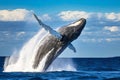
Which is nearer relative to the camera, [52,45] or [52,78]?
[52,78]

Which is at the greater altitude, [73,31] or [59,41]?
[73,31]

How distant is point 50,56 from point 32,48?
4.80ft

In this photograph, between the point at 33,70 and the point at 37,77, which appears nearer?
the point at 37,77

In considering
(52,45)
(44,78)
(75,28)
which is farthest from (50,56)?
(44,78)

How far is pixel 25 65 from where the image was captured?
2233 centimetres

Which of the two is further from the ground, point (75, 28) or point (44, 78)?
point (75, 28)

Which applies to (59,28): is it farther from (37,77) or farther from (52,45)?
(37,77)

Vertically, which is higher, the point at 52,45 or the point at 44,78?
the point at 52,45

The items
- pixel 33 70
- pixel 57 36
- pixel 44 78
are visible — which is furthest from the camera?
pixel 33 70

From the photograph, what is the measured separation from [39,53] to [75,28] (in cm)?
238

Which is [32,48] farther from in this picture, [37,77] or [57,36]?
[37,77]

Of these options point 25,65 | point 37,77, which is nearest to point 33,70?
point 25,65

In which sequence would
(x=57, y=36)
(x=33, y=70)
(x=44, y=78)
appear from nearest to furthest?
(x=44, y=78) → (x=57, y=36) → (x=33, y=70)

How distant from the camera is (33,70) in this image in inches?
851
